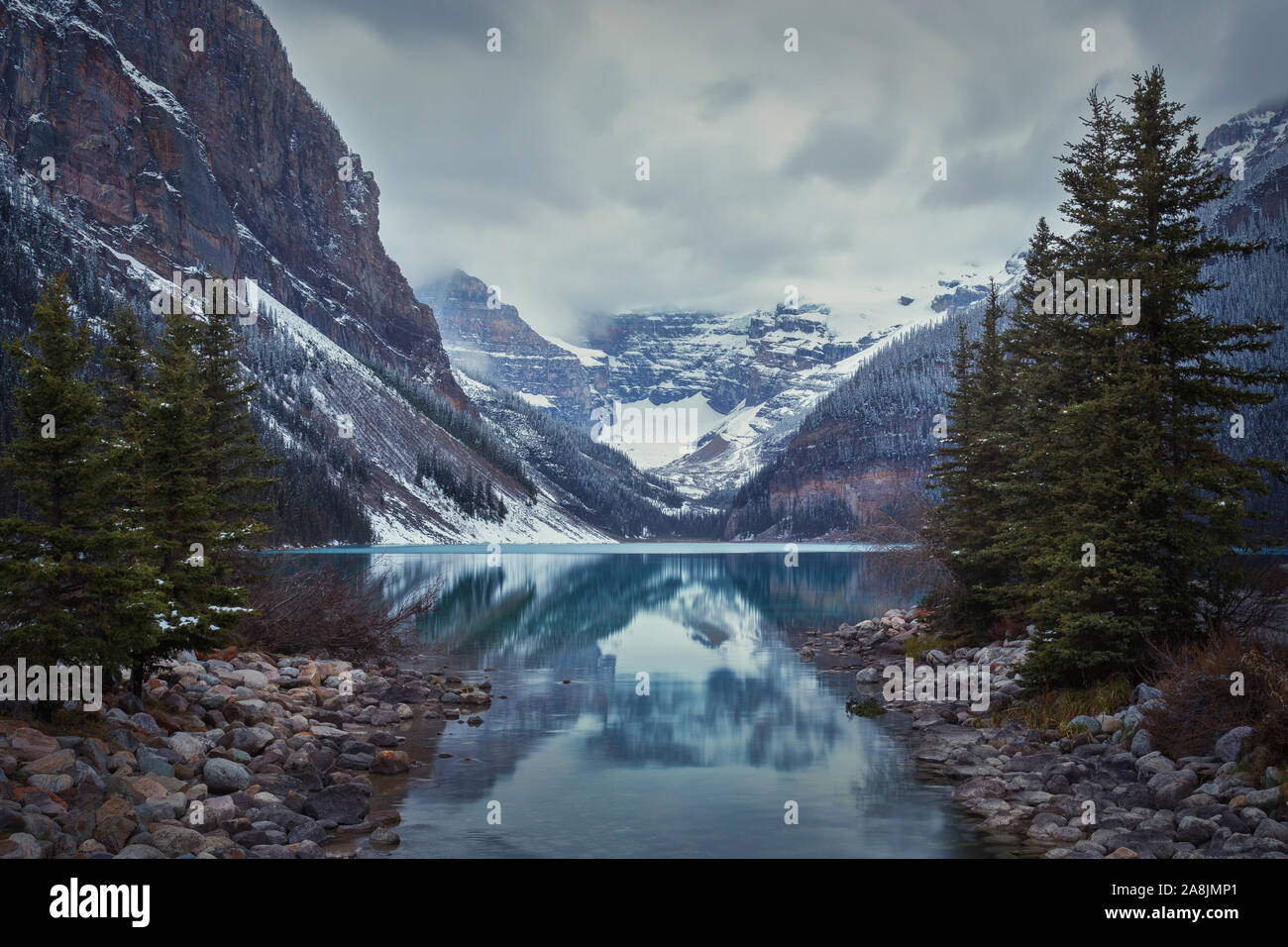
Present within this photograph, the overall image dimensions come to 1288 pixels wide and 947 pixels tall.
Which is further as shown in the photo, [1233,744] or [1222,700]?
[1222,700]

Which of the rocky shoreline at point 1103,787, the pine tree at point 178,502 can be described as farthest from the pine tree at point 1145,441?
the pine tree at point 178,502

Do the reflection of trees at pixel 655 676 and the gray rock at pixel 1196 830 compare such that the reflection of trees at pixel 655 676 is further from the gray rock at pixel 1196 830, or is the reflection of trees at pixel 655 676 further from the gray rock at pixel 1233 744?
the gray rock at pixel 1233 744

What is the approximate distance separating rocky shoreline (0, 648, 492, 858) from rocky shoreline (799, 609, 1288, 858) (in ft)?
35.2

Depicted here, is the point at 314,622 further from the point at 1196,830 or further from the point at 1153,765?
the point at 1196,830

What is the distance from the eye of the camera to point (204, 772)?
15.8 metres

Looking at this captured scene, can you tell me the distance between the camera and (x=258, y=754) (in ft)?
58.4

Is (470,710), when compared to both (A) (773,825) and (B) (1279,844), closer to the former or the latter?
(A) (773,825)

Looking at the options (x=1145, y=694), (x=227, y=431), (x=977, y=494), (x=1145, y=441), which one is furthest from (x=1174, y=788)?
(x=227, y=431)

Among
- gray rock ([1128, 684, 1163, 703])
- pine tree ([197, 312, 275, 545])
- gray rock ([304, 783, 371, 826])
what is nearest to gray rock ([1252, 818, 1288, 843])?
gray rock ([1128, 684, 1163, 703])

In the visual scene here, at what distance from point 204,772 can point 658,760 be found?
960 centimetres
